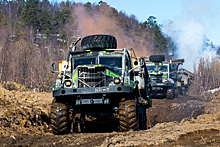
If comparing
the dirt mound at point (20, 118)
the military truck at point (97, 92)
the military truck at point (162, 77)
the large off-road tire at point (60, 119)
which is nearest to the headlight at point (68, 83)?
the military truck at point (97, 92)

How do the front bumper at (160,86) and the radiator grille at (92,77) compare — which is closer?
the radiator grille at (92,77)

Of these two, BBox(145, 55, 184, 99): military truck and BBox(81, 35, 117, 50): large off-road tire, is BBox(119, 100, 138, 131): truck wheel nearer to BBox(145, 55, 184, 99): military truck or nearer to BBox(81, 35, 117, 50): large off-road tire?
BBox(81, 35, 117, 50): large off-road tire

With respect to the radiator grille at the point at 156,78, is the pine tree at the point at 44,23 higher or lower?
higher

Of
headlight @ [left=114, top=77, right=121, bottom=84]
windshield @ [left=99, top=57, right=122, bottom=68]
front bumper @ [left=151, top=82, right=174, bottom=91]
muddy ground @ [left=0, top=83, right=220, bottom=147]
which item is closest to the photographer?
muddy ground @ [left=0, top=83, right=220, bottom=147]

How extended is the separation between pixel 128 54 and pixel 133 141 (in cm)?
508

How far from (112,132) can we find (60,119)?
5.66 ft

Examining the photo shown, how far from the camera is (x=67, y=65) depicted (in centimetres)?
1088

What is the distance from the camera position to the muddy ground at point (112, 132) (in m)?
6.50

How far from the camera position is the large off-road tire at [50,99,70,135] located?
9180 mm

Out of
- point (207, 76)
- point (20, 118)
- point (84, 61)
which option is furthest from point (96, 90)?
point (207, 76)

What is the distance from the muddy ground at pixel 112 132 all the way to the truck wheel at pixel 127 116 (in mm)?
371

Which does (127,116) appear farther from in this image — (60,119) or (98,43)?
(98,43)

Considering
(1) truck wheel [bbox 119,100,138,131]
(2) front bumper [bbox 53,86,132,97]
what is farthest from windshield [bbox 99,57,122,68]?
(1) truck wheel [bbox 119,100,138,131]

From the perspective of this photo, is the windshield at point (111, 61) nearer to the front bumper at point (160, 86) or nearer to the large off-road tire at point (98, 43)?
the large off-road tire at point (98, 43)
